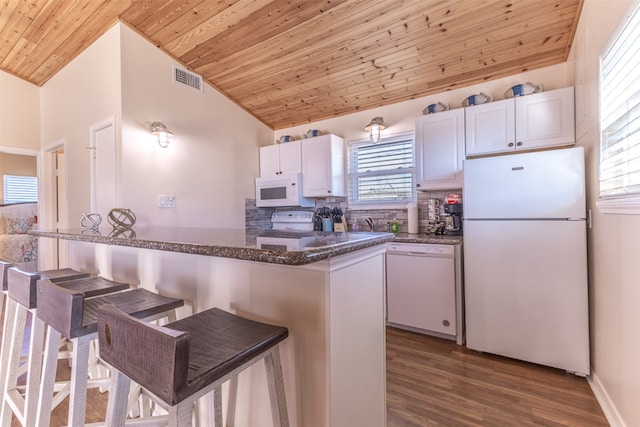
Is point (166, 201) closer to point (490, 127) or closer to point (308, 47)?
point (308, 47)

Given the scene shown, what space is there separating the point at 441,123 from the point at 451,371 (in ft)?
7.02

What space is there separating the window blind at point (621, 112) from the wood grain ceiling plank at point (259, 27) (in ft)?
5.57

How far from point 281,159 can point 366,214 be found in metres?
1.33

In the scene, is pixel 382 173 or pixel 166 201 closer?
pixel 166 201

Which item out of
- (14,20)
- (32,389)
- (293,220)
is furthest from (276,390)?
(14,20)

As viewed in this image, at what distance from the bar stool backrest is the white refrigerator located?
2.25 metres

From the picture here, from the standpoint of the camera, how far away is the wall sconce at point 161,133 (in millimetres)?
2670

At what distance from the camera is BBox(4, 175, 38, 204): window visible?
4.38 m

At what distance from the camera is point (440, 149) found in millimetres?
2771

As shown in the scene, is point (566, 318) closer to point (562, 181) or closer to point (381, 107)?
point (562, 181)

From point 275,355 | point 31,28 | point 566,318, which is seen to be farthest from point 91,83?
point 566,318

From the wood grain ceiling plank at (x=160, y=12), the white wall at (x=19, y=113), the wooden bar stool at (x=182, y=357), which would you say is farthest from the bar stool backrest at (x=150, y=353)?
the white wall at (x=19, y=113)

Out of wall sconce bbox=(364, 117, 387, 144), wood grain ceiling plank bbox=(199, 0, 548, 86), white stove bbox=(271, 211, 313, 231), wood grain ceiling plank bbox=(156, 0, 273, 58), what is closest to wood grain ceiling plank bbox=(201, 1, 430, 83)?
wood grain ceiling plank bbox=(199, 0, 548, 86)

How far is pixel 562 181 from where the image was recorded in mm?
1938
